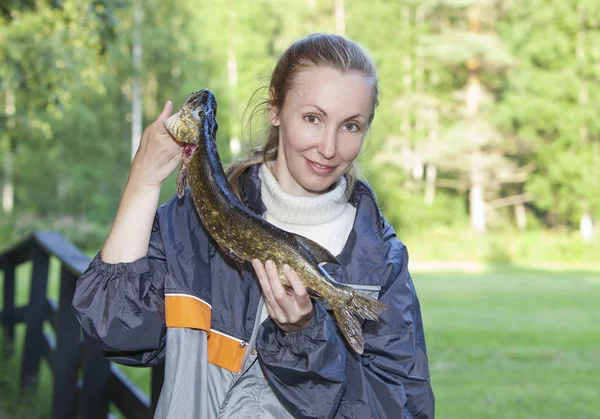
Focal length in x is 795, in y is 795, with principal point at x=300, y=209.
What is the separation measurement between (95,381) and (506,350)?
886 cm

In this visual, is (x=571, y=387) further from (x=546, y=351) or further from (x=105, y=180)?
(x=105, y=180)

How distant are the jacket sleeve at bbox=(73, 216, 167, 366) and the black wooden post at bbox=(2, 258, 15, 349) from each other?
12.8 feet

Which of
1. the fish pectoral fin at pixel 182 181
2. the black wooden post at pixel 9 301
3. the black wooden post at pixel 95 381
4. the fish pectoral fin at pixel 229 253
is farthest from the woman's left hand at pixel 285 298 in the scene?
the black wooden post at pixel 9 301

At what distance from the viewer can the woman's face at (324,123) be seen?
2.09 metres

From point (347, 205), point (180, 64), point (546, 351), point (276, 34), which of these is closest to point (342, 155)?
point (347, 205)

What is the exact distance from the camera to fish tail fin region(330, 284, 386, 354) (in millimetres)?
1812

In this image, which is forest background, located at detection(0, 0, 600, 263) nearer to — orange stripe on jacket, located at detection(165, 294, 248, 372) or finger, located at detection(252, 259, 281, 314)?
orange stripe on jacket, located at detection(165, 294, 248, 372)

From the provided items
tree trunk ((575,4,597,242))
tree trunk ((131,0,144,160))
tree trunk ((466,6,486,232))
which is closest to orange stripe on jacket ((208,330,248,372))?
tree trunk ((131,0,144,160))

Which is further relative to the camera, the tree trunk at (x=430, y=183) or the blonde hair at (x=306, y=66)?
the tree trunk at (x=430, y=183)

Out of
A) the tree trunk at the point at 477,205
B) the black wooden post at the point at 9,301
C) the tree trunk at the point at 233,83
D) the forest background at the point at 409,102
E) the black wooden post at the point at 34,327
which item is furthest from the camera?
the tree trunk at the point at 477,205

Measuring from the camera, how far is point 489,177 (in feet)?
125

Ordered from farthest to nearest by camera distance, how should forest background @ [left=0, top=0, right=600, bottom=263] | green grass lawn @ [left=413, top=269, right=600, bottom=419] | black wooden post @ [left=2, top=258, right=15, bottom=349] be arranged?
forest background @ [left=0, top=0, right=600, bottom=263] → green grass lawn @ [left=413, top=269, right=600, bottom=419] → black wooden post @ [left=2, top=258, right=15, bottom=349]

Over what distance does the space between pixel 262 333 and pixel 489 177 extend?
122ft

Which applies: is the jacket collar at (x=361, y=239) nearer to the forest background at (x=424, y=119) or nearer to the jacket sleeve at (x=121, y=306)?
the jacket sleeve at (x=121, y=306)
